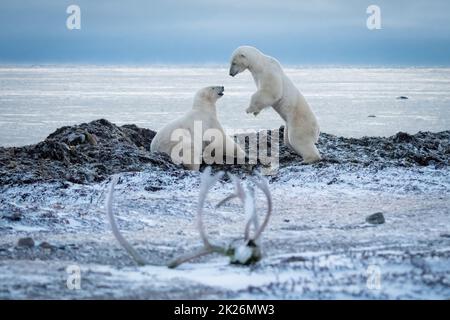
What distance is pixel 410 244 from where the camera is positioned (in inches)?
220

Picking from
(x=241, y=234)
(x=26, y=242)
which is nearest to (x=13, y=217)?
(x=26, y=242)

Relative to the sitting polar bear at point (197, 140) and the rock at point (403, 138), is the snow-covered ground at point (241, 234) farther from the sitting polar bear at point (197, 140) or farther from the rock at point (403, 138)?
the rock at point (403, 138)

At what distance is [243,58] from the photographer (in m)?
9.33

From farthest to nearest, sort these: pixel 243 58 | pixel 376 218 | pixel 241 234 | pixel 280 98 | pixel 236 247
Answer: pixel 280 98, pixel 243 58, pixel 376 218, pixel 241 234, pixel 236 247

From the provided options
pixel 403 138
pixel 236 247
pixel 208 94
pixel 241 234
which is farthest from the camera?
pixel 403 138

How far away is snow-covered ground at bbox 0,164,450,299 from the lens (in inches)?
173

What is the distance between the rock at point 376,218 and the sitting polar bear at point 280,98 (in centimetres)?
305

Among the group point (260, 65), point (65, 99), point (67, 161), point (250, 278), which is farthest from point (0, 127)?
point (250, 278)

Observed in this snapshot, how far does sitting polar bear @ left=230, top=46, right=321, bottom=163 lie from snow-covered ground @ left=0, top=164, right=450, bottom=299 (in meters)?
0.49

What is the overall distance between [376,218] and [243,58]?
3.52 m

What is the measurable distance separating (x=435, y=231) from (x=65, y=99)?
71.9 feet

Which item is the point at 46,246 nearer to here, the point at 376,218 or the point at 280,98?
the point at 376,218

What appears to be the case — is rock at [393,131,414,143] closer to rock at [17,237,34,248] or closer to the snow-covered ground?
the snow-covered ground

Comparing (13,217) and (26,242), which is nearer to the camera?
(26,242)
